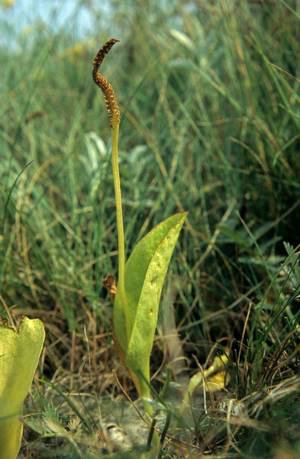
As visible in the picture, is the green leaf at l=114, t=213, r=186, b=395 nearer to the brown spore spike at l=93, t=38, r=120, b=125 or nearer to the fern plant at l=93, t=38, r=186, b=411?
the fern plant at l=93, t=38, r=186, b=411

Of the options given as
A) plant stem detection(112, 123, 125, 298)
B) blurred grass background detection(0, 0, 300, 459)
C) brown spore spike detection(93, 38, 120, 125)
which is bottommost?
blurred grass background detection(0, 0, 300, 459)

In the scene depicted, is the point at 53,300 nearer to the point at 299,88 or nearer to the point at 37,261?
the point at 37,261

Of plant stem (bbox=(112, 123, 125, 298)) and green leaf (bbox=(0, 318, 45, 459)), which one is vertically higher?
plant stem (bbox=(112, 123, 125, 298))

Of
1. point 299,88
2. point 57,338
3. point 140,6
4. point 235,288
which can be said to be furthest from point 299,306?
point 140,6

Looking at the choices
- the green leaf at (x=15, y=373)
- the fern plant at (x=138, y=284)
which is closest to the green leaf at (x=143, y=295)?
the fern plant at (x=138, y=284)

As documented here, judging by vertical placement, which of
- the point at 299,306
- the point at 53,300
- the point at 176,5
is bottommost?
the point at 299,306

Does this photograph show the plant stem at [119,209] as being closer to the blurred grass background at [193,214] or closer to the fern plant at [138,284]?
the fern plant at [138,284]

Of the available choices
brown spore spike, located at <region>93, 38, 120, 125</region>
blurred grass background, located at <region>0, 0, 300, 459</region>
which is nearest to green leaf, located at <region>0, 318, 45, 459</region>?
blurred grass background, located at <region>0, 0, 300, 459</region>
